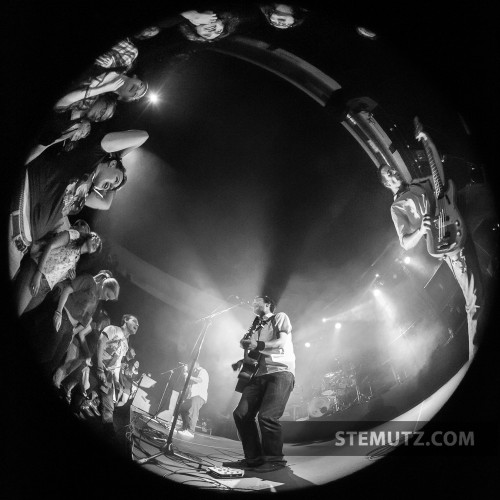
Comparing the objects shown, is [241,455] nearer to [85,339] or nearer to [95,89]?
[85,339]

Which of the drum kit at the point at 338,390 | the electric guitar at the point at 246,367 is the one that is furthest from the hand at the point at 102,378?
the drum kit at the point at 338,390

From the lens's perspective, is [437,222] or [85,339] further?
[85,339]

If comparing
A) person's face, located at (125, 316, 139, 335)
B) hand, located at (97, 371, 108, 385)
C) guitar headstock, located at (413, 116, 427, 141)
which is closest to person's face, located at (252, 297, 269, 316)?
person's face, located at (125, 316, 139, 335)

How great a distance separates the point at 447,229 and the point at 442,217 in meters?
0.10

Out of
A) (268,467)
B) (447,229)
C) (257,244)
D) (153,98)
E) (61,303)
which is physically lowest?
(268,467)

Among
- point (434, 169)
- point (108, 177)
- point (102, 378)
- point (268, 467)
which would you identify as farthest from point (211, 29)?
point (268, 467)

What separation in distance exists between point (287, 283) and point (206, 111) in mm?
1571

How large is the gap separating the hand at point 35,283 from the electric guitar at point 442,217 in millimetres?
3252

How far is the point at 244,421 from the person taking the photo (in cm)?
462

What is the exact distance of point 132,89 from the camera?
4.75 metres

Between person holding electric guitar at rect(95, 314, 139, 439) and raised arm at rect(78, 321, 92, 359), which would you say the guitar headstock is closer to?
person holding electric guitar at rect(95, 314, 139, 439)

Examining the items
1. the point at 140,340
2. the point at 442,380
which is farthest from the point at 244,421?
the point at 442,380

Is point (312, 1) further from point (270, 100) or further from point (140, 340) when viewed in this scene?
point (140, 340)

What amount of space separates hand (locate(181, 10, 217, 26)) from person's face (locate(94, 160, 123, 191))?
1.31 m
